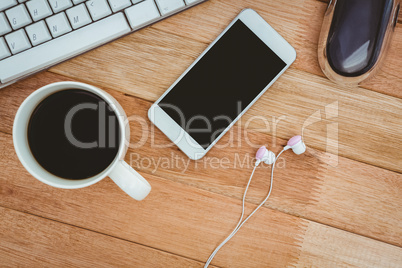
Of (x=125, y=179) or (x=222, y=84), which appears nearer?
(x=125, y=179)

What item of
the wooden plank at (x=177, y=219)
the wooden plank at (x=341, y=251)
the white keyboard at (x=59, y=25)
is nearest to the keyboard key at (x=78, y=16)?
the white keyboard at (x=59, y=25)

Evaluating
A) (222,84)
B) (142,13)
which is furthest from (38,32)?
(222,84)

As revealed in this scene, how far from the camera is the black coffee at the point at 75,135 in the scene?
0.43m

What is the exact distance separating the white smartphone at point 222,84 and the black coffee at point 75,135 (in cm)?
8

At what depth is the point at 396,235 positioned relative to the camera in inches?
20.1

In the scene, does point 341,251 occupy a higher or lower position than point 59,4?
lower

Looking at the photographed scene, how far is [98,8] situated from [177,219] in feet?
1.06

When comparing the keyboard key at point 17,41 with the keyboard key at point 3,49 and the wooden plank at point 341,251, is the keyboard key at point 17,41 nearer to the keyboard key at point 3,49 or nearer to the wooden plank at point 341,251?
the keyboard key at point 3,49

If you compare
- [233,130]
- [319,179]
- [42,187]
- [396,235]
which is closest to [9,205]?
[42,187]

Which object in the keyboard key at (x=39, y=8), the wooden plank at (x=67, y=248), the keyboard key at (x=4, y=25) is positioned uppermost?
the keyboard key at (x=39, y=8)

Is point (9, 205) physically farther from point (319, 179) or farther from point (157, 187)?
point (319, 179)

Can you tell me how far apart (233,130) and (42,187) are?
0.31m

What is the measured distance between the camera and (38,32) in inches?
17.2

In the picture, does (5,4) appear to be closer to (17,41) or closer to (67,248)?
(17,41)
